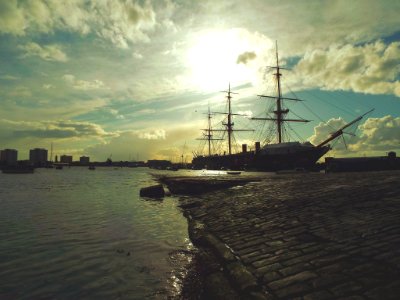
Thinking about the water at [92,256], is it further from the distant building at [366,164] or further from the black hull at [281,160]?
the black hull at [281,160]

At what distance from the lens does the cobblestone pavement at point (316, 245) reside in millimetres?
5621

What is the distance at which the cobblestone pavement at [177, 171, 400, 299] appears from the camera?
18.4 feet

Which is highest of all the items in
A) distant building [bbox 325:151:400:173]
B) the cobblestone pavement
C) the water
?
distant building [bbox 325:151:400:173]

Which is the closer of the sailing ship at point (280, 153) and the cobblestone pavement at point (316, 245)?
the cobblestone pavement at point (316, 245)

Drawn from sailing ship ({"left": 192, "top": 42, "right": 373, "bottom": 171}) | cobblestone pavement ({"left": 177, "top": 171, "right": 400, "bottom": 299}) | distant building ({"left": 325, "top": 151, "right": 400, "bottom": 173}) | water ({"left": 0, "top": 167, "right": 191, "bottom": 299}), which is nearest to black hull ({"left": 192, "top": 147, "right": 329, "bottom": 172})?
sailing ship ({"left": 192, "top": 42, "right": 373, "bottom": 171})

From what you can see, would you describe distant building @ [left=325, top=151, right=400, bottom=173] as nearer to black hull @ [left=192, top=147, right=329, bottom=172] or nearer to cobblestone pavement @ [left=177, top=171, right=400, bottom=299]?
black hull @ [left=192, top=147, right=329, bottom=172]

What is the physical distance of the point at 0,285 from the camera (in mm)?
7352

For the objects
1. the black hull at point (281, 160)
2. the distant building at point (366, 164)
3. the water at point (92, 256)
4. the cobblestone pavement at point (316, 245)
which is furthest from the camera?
the black hull at point (281, 160)

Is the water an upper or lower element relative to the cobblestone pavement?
lower

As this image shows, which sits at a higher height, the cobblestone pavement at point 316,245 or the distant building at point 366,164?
the distant building at point 366,164

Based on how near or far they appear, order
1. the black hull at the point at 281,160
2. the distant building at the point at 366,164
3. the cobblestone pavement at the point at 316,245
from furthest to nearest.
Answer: the black hull at the point at 281,160 → the distant building at the point at 366,164 → the cobblestone pavement at the point at 316,245

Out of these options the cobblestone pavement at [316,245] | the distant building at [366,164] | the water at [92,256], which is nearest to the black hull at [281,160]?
the distant building at [366,164]

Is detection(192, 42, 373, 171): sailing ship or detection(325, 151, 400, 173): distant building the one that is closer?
detection(325, 151, 400, 173): distant building

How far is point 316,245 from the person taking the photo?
769 centimetres
